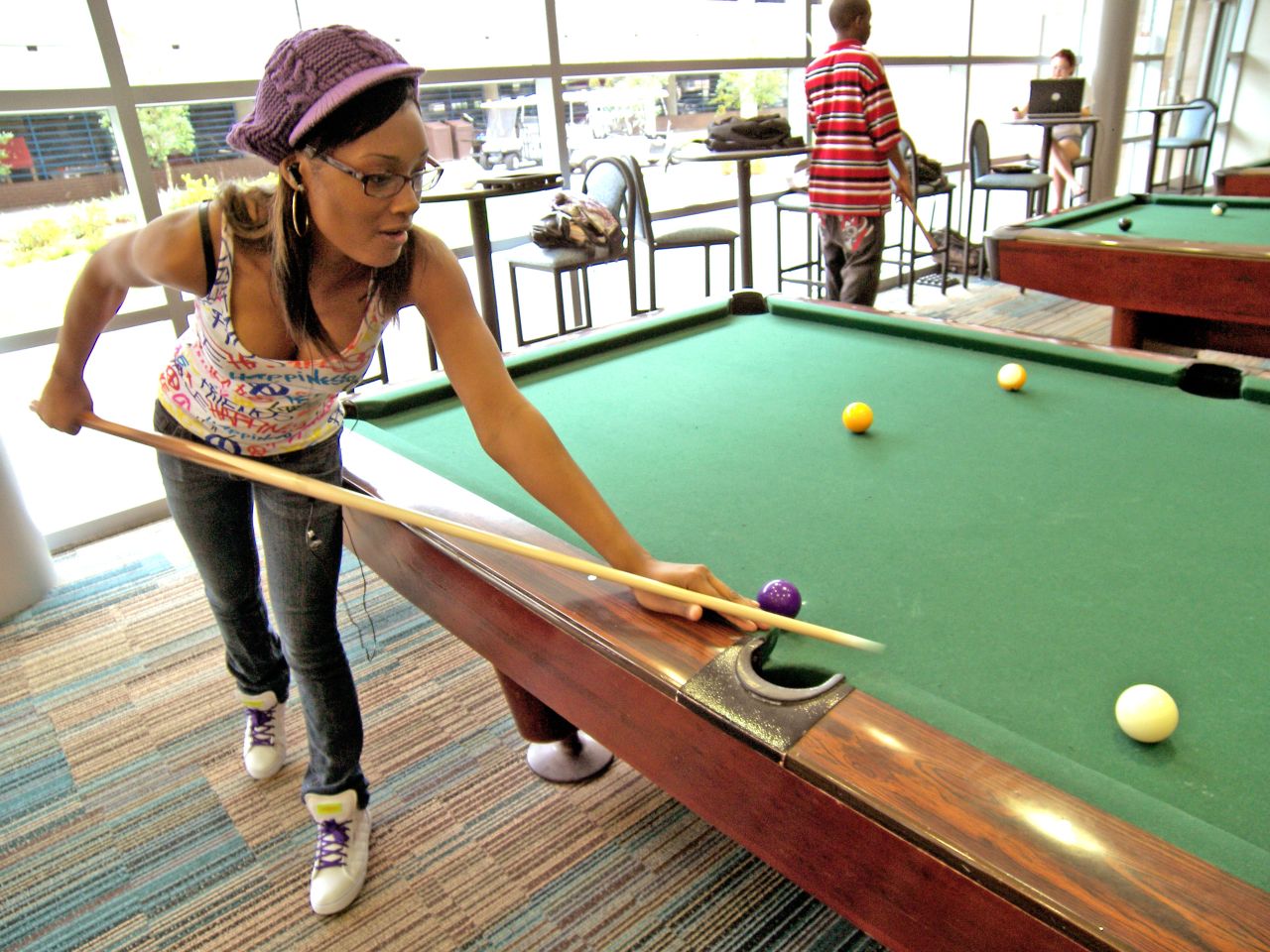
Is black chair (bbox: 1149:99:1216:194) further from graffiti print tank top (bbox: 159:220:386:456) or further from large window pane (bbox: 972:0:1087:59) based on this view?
graffiti print tank top (bbox: 159:220:386:456)

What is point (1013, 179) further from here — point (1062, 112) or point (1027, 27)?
point (1027, 27)

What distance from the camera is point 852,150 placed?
3908mm

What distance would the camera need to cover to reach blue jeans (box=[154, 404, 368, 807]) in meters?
1.42

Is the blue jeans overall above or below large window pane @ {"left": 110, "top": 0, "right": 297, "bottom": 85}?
below

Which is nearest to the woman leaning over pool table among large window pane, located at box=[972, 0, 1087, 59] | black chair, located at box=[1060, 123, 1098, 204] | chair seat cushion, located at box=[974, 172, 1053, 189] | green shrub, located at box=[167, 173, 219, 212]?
green shrub, located at box=[167, 173, 219, 212]

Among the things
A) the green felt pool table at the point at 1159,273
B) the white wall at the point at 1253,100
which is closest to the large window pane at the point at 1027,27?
the white wall at the point at 1253,100

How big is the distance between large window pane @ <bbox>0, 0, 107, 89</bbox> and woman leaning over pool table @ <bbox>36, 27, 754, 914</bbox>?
1.85 meters

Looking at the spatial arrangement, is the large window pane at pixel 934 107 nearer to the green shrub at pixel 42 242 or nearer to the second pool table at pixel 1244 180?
the second pool table at pixel 1244 180

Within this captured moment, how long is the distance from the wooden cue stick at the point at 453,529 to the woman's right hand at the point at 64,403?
0.7 inches

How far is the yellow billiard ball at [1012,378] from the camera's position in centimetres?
178

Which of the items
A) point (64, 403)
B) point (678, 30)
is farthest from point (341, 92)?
point (678, 30)

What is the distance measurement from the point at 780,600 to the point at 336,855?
104 cm

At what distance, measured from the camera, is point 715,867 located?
5.21 ft

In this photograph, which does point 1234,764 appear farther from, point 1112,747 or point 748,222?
point 748,222
